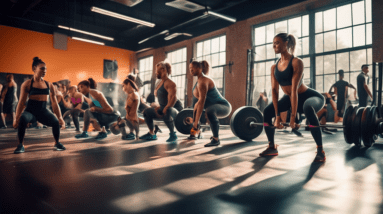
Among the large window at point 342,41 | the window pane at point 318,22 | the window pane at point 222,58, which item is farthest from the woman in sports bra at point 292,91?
the window pane at point 222,58

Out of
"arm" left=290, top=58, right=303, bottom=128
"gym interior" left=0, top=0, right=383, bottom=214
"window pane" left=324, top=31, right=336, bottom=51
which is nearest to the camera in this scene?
"gym interior" left=0, top=0, right=383, bottom=214

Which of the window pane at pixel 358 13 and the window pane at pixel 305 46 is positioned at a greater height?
the window pane at pixel 358 13

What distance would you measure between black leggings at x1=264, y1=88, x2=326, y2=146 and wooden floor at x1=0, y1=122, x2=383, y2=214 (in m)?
0.26

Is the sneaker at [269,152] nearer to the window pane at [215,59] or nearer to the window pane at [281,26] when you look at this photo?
the window pane at [281,26]

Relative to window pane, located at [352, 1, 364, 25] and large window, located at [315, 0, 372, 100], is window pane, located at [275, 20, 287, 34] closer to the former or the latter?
large window, located at [315, 0, 372, 100]

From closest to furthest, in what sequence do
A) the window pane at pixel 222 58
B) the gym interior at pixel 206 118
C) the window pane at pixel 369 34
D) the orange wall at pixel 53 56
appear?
1. the gym interior at pixel 206 118
2. the window pane at pixel 369 34
3. the window pane at pixel 222 58
4. the orange wall at pixel 53 56

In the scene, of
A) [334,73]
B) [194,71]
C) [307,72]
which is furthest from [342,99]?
[194,71]

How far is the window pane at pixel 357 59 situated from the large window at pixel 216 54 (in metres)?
3.77

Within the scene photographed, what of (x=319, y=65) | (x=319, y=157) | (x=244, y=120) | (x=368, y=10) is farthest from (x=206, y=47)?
(x=319, y=157)

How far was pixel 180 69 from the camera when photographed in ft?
33.2

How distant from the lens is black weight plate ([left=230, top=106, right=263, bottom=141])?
3143 mm

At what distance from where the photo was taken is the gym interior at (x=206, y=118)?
4.09ft

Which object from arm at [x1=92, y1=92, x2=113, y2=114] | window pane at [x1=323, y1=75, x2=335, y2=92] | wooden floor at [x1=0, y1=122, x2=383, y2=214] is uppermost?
window pane at [x1=323, y1=75, x2=335, y2=92]

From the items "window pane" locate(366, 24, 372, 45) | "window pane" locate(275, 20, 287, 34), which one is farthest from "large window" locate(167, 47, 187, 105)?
"window pane" locate(366, 24, 372, 45)
